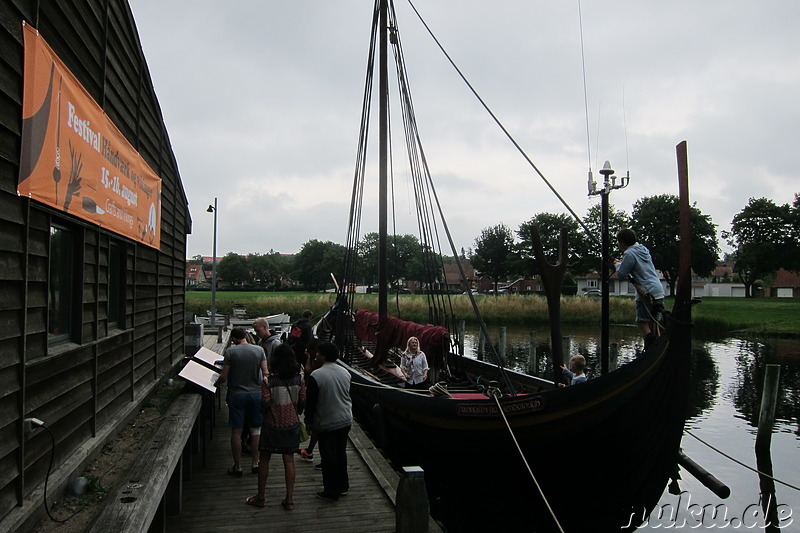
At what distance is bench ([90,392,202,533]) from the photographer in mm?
3621

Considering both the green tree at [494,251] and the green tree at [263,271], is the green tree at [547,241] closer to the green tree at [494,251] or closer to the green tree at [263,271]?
the green tree at [494,251]

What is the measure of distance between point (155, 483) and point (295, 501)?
218 centimetres

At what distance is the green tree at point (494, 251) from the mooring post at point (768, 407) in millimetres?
75085

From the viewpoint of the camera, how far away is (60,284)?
4949 mm

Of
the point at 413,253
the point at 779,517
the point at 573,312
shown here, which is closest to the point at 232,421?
the point at 779,517

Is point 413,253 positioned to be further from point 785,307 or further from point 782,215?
point 785,307

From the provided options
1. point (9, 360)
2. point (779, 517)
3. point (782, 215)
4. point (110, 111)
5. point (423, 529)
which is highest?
point (782, 215)

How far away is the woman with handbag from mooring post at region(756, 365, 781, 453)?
33.3 feet

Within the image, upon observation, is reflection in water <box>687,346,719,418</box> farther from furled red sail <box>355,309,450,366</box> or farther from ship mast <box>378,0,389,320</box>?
ship mast <box>378,0,389,320</box>

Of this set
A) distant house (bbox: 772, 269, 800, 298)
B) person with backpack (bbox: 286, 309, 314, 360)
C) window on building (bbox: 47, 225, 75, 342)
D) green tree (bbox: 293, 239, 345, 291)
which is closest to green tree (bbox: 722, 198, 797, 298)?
distant house (bbox: 772, 269, 800, 298)

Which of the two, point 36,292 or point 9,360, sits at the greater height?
point 36,292

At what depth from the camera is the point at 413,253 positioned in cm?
10600

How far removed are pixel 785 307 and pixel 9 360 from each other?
55496 mm

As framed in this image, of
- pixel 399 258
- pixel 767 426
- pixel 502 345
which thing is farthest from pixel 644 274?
pixel 399 258
